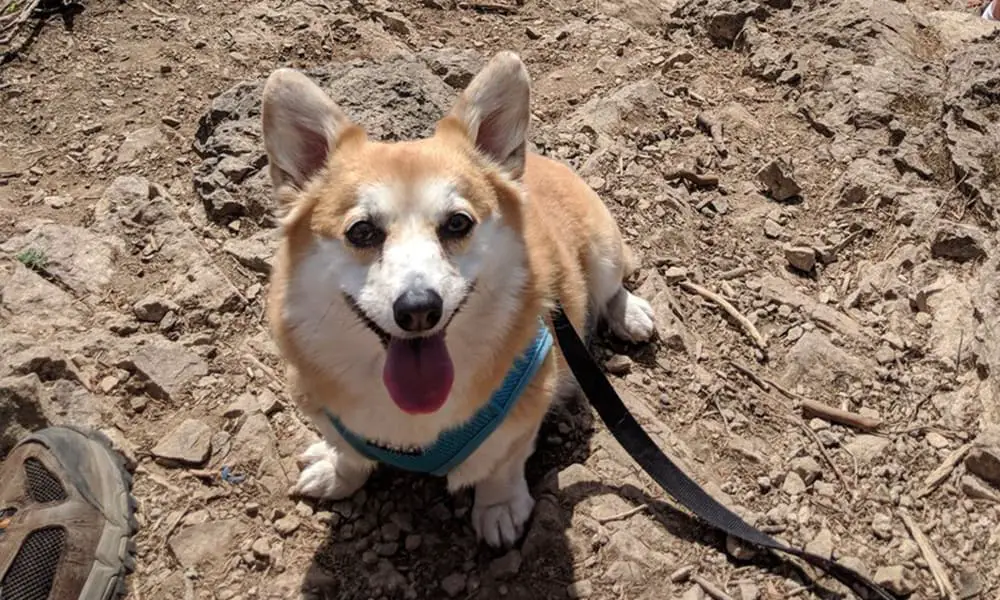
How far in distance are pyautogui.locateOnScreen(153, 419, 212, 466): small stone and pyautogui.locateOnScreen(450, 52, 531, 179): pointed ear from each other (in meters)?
1.59

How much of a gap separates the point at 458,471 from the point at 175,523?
1090 mm

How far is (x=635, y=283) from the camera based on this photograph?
12.7 feet

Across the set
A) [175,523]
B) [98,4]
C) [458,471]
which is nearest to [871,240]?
[458,471]

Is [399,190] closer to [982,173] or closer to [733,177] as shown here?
[733,177]

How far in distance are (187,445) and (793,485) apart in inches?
92.7

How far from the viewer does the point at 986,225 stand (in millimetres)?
3646

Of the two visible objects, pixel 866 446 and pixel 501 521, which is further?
pixel 866 446

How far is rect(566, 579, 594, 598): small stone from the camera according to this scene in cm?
264

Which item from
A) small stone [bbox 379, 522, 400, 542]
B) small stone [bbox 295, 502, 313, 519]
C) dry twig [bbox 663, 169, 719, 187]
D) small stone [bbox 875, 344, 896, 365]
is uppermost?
dry twig [bbox 663, 169, 719, 187]

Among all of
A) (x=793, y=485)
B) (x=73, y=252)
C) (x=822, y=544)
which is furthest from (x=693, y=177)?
(x=73, y=252)

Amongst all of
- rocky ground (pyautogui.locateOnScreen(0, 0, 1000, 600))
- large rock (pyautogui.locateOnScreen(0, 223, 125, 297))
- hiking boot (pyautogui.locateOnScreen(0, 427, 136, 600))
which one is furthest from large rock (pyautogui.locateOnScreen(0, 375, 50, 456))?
large rock (pyautogui.locateOnScreen(0, 223, 125, 297))

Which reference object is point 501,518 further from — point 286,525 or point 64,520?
point 64,520

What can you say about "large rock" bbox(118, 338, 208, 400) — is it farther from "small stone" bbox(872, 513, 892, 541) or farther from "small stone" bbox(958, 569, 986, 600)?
"small stone" bbox(958, 569, 986, 600)

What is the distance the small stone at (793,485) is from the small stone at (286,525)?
6.03 feet
